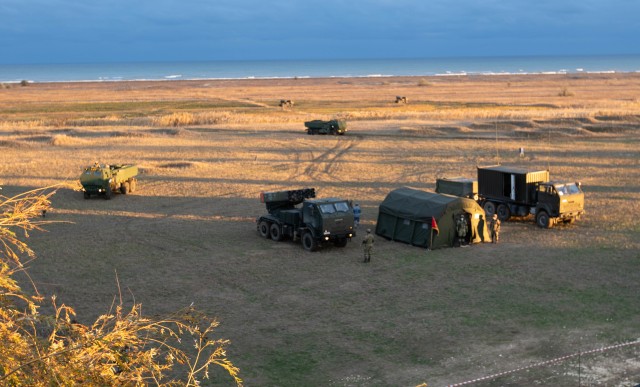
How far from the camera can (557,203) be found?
1116 inches

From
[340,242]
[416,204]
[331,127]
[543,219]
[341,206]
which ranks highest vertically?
[331,127]

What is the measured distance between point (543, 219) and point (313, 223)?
9.97 metres

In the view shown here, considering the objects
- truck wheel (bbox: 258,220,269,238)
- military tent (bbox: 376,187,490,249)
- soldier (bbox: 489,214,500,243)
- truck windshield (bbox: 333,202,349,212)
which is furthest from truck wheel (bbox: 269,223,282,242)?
soldier (bbox: 489,214,500,243)

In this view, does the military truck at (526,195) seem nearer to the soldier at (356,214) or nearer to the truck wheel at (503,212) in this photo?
the truck wheel at (503,212)

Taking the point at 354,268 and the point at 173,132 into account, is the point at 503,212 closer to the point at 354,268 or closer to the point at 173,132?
the point at 354,268

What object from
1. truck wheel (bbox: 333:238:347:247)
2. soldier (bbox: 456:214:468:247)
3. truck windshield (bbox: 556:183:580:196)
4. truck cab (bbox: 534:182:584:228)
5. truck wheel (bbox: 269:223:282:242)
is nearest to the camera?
soldier (bbox: 456:214:468:247)

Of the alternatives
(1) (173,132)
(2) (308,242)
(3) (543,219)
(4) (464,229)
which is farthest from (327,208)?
(1) (173,132)

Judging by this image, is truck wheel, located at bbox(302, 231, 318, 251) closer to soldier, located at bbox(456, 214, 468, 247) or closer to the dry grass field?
the dry grass field

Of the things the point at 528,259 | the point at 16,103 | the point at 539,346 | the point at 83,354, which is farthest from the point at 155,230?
the point at 16,103

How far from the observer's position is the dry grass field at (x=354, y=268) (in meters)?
16.2

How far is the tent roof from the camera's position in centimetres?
2584

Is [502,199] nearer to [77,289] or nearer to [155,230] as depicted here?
[155,230]

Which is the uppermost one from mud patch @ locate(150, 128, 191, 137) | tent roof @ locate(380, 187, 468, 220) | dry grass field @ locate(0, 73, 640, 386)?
mud patch @ locate(150, 128, 191, 137)

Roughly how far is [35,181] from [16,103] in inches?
3198
